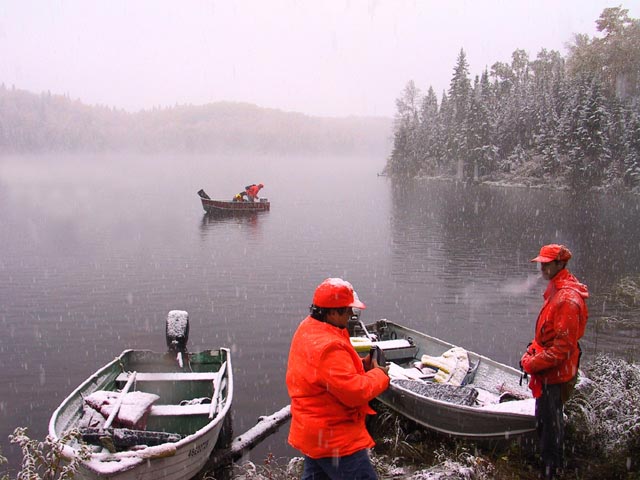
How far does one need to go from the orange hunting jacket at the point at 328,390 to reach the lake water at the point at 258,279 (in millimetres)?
5816

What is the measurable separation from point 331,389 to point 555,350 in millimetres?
2905

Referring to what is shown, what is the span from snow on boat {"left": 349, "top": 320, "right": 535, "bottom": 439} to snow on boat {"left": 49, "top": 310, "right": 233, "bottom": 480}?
2.91m

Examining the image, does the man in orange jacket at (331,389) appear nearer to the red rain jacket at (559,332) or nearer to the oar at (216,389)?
the red rain jacket at (559,332)

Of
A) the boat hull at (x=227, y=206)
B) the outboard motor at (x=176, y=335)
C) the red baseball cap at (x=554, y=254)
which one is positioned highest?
the red baseball cap at (x=554, y=254)

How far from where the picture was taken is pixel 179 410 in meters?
8.07

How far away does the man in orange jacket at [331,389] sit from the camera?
148 inches

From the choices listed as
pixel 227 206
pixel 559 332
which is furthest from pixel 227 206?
pixel 559 332

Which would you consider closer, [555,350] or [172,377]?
[555,350]

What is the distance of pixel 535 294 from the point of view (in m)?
20.6

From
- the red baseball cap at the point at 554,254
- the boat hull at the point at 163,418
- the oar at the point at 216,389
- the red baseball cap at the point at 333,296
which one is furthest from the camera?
the oar at the point at 216,389

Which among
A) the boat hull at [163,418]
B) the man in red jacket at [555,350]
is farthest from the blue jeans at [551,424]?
the boat hull at [163,418]

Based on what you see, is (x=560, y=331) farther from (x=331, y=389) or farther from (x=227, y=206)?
(x=227, y=206)

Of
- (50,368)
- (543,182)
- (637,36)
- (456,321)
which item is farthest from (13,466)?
(637,36)

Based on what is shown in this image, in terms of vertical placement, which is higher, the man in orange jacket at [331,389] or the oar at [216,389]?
the man in orange jacket at [331,389]
